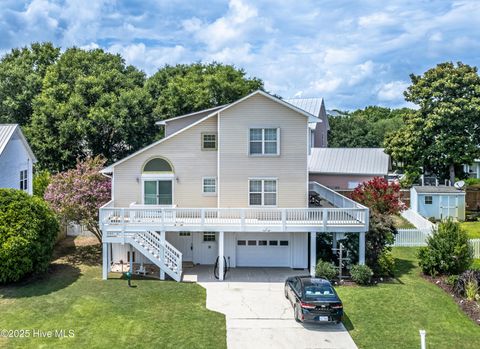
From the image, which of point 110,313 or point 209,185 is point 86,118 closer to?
point 209,185

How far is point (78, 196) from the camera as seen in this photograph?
22.6m

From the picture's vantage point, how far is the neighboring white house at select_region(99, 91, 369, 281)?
20250mm

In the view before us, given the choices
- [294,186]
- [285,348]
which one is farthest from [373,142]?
[285,348]

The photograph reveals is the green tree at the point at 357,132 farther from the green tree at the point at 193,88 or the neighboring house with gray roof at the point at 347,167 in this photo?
the neighboring house with gray roof at the point at 347,167

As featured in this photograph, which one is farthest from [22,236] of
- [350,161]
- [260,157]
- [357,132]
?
[357,132]

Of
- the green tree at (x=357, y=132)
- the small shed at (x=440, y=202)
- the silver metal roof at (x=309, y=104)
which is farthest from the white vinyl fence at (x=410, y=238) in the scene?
the green tree at (x=357, y=132)

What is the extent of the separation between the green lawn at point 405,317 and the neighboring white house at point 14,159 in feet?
65.6

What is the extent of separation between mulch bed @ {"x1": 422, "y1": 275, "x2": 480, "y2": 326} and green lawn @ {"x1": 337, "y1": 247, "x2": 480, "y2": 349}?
0.69ft

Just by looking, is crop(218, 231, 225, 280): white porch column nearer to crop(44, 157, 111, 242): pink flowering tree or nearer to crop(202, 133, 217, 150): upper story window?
crop(202, 133, 217, 150): upper story window

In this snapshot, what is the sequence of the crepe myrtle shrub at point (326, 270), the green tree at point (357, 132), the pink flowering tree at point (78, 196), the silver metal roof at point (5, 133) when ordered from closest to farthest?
the crepe myrtle shrub at point (326, 270) < the pink flowering tree at point (78, 196) < the silver metal roof at point (5, 133) < the green tree at point (357, 132)

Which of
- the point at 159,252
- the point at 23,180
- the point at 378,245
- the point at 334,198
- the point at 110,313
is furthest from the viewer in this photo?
the point at 23,180

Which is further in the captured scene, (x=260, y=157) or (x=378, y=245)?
(x=260, y=157)

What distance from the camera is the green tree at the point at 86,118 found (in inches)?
1316

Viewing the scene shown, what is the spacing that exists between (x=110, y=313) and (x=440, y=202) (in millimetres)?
25964
